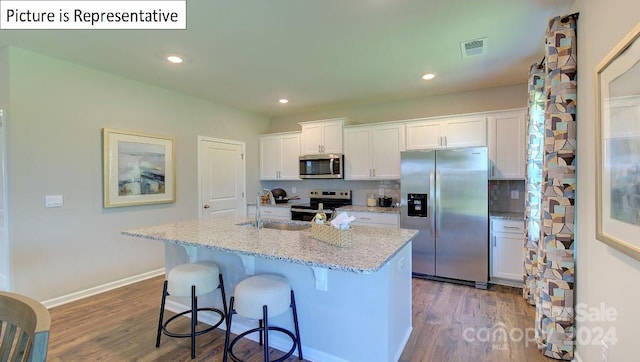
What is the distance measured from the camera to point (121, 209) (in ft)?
→ 11.9

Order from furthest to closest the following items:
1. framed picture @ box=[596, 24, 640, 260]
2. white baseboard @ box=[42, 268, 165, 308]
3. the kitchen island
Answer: white baseboard @ box=[42, 268, 165, 308] → the kitchen island → framed picture @ box=[596, 24, 640, 260]

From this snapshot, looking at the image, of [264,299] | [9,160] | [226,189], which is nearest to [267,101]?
[226,189]

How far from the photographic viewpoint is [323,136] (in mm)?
4949

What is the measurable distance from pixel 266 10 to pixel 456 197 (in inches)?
112

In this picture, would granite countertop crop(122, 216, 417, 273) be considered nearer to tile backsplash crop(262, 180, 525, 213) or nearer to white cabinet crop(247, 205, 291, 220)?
white cabinet crop(247, 205, 291, 220)

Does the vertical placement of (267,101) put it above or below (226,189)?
above

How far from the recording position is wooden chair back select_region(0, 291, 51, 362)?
0.76 meters

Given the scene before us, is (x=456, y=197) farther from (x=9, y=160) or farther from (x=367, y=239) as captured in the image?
(x=9, y=160)

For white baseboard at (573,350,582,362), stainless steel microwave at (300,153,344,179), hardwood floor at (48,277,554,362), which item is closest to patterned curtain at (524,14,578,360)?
white baseboard at (573,350,582,362)

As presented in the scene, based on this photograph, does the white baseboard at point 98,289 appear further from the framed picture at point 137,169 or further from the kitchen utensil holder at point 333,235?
the kitchen utensil holder at point 333,235

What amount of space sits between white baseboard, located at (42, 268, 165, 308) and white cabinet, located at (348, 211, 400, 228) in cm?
273

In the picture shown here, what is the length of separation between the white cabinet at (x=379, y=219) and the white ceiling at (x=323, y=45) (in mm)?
1715

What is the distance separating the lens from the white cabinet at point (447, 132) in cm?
386

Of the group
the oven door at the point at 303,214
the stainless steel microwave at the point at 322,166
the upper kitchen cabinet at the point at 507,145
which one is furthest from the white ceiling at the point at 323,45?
the oven door at the point at 303,214
